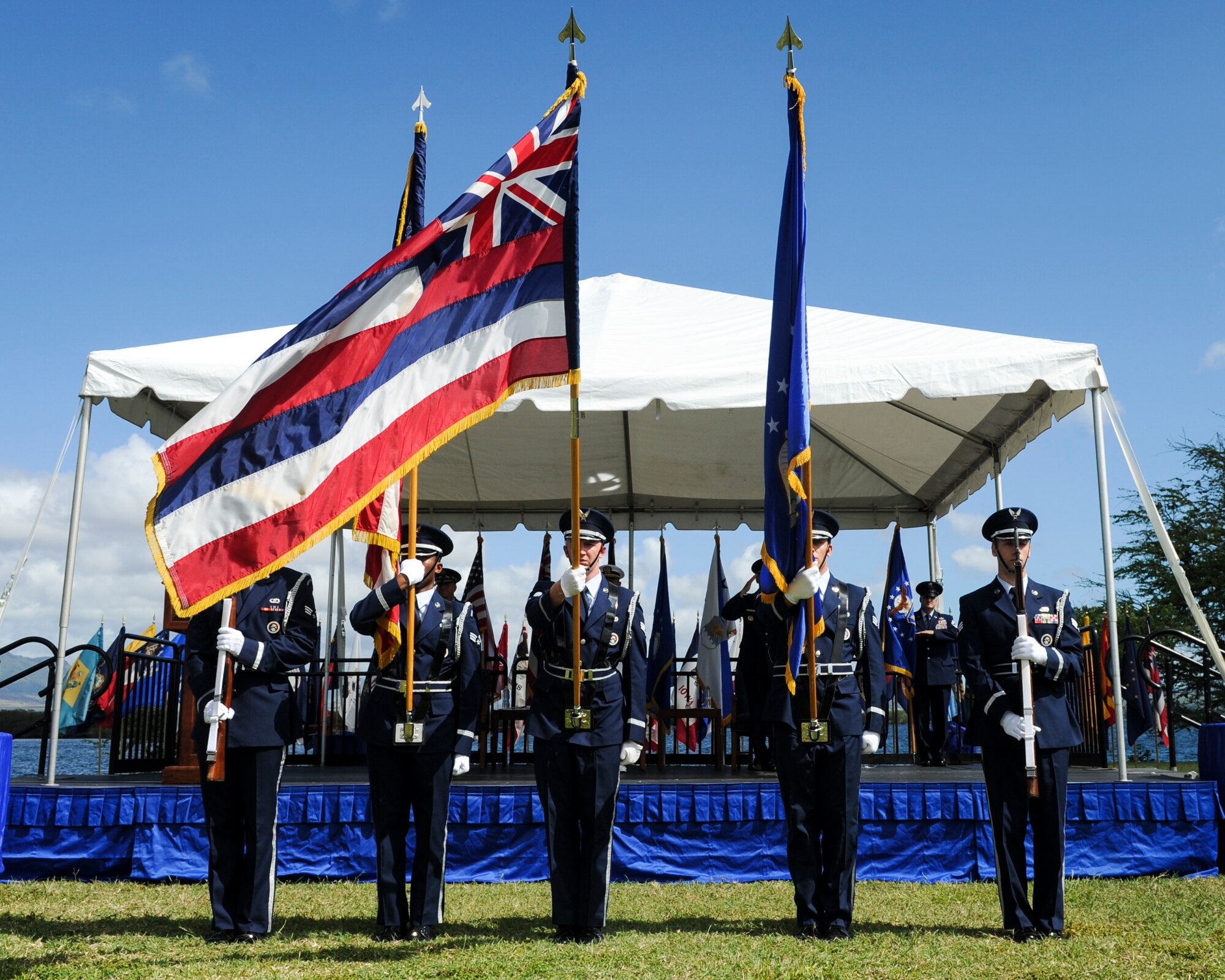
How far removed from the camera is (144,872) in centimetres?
696

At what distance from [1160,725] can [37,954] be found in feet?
33.0

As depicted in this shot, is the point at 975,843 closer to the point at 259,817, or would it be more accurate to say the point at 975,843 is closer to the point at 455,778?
the point at 455,778

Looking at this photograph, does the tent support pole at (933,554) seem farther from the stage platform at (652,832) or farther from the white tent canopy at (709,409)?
the stage platform at (652,832)

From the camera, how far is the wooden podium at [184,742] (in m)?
7.68

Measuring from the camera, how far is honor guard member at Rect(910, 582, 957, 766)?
10562 mm

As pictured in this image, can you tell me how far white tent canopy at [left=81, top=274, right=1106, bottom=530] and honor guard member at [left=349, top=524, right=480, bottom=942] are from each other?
2.59 metres

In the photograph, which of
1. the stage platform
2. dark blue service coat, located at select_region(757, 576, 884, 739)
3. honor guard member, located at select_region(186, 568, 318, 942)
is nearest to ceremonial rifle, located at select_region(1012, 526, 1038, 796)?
dark blue service coat, located at select_region(757, 576, 884, 739)

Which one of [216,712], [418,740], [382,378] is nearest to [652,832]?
[418,740]

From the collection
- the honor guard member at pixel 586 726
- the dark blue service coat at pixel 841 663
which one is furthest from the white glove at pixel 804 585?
the honor guard member at pixel 586 726

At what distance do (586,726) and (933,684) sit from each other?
251 inches

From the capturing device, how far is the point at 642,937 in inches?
205

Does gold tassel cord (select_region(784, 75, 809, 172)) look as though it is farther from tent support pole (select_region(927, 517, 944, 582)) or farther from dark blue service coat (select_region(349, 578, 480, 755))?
tent support pole (select_region(927, 517, 944, 582))

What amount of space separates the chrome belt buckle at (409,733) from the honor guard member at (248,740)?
639 mm

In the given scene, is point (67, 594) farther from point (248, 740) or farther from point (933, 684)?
point (933, 684)
